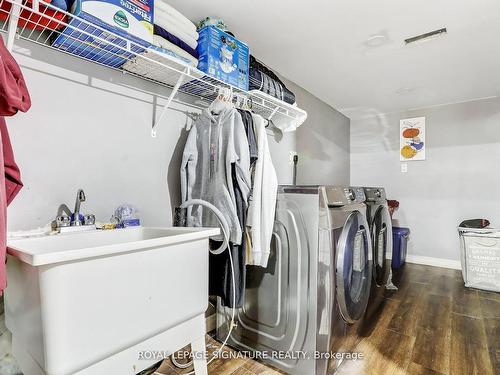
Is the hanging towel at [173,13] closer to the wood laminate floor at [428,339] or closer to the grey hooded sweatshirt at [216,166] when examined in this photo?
the grey hooded sweatshirt at [216,166]

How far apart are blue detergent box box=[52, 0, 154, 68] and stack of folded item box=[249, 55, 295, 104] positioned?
0.77m

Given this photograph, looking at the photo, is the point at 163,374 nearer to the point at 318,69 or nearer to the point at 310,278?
the point at 310,278

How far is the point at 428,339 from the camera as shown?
69.9 inches

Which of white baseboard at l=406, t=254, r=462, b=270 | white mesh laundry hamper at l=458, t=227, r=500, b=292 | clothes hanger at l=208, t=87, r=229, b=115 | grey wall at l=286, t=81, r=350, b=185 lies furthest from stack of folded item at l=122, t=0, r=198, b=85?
white baseboard at l=406, t=254, r=462, b=270

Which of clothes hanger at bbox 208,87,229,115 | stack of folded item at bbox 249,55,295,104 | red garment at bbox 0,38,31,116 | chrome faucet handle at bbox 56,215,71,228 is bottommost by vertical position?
chrome faucet handle at bbox 56,215,71,228

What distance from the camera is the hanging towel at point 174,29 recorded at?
1.32 metres

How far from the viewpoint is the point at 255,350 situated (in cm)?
160

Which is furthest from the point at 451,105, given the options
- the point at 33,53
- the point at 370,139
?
the point at 33,53

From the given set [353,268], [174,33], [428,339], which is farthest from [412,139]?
[174,33]

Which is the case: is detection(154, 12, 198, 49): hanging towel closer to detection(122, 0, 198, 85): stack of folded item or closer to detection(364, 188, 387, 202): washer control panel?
detection(122, 0, 198, 85): stack of folded item

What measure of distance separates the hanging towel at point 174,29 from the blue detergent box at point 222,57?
5cm

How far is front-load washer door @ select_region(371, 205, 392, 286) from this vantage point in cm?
202

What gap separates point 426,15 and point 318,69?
915 millimetres

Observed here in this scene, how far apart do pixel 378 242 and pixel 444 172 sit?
2.15m
